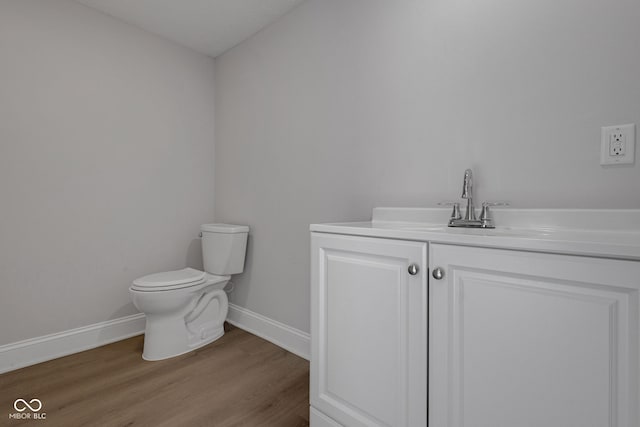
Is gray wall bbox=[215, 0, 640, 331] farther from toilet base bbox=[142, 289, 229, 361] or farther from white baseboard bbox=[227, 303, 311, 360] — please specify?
toilet base bbox=[142, 289, 229, 361]

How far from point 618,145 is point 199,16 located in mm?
2372

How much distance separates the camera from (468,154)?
4.17 ft

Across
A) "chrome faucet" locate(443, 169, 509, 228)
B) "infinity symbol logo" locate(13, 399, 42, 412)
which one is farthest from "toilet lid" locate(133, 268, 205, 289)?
"chrome faucet" locate(443, 169, 509, 228)

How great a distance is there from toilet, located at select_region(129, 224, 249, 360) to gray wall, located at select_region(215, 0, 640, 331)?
0.19 m

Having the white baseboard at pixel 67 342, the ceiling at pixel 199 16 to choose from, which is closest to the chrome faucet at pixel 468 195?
the ceiling at pixel 199 16

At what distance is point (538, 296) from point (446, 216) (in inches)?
24.0

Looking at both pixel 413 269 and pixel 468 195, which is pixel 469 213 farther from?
pixel 413 269

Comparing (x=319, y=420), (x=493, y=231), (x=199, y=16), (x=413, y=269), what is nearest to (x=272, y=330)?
(x=319, y=420)

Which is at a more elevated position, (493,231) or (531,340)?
(493,231)

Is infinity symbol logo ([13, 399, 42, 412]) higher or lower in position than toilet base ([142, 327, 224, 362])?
lower

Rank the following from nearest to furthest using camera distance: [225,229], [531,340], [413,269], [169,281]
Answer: [531,340] < [413,269] < [169,281] < [225,229]

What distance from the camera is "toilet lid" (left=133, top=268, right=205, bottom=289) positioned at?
178cm

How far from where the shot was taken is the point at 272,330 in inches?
83.2

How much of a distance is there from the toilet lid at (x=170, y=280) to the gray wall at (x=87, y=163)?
0.42 meters
